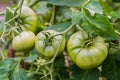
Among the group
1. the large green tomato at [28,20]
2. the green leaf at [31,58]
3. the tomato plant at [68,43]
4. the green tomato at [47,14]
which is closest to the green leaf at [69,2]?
the tomato plant at [68,43]

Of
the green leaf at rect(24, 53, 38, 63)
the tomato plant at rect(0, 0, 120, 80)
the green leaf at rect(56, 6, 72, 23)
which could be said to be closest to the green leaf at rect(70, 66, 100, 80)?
the tomato plant at rect(0, 0, 120, 80)

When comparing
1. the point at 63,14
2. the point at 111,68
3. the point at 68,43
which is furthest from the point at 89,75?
the point at 63,14

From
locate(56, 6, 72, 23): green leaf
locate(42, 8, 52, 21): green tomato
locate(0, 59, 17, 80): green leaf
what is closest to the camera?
locate(0, 59, 17, 80): green leaf

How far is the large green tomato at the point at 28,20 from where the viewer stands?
1.39 metres

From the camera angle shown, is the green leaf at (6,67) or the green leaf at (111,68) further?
the green leaf at (111,68)

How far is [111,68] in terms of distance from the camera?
1407mm

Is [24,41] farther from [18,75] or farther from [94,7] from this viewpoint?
[94,7]

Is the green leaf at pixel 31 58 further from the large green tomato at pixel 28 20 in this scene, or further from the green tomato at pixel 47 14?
the green tomato at pixel 47 14

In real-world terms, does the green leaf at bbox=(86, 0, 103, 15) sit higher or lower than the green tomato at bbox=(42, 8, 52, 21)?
higher

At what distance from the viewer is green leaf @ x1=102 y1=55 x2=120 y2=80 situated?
1.39 meters

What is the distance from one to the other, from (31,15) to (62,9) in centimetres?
29

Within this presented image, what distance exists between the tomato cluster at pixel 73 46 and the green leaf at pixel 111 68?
0.66ft

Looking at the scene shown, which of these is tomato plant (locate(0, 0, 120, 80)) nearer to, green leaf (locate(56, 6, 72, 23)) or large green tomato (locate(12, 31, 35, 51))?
large green tomato (locate(12, 31, 35, 51))

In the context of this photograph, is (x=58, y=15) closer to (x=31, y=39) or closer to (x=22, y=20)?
(x=22, y=20)
